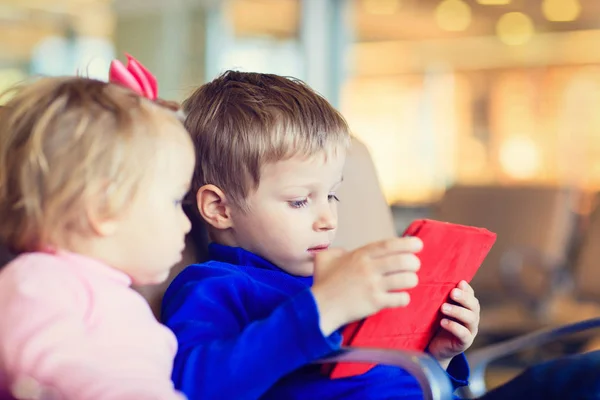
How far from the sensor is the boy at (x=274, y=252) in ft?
3.39

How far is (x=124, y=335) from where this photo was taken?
3.14 feet

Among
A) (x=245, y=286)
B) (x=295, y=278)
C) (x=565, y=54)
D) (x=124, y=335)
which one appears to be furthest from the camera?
(x=565, y=54)

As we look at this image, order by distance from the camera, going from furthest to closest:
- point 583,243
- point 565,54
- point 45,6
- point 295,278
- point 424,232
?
point 565,54 → point 45,6 → point 583,243 → point 295,278 → point 424,232

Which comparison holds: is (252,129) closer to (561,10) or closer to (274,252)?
(274,252)

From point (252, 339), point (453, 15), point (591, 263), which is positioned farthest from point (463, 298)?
point (453, 15)

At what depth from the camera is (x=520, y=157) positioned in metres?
11.0

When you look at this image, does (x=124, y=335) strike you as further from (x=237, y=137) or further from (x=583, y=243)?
(x=583, y=243)

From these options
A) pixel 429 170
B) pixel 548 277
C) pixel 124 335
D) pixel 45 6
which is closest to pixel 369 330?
pixel 124 335

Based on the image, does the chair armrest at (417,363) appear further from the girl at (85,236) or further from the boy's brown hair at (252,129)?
the boy's brown hair at (252,129)

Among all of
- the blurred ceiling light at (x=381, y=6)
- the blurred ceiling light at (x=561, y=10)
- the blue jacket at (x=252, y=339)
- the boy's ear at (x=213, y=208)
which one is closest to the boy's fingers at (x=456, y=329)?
the blue jacket at (x=252, y=339)

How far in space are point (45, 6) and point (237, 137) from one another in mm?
7900

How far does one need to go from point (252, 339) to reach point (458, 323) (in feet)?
1.18

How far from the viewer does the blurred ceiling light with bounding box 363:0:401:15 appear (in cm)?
938

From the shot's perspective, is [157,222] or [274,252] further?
[274,252]
